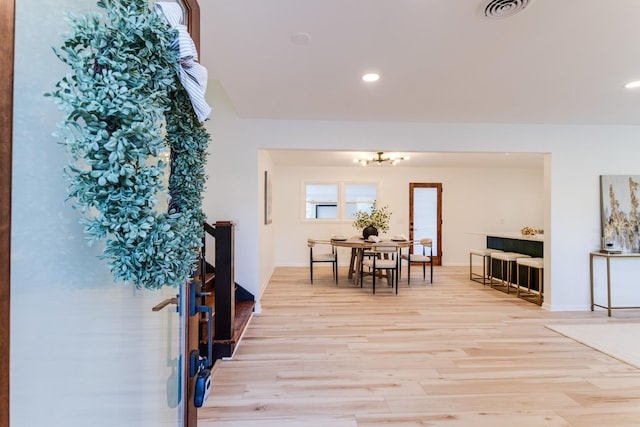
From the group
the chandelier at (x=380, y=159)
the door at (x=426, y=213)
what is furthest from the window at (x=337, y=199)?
the chandelier at (x=380, y=159)

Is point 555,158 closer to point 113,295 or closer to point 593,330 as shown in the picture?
point 593,330

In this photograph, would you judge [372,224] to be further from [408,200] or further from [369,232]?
[408,200]

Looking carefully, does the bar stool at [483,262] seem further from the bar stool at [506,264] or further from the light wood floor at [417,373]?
the light wood floor at [417,373]

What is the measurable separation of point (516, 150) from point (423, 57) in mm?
2621

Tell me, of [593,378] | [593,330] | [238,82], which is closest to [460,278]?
[593,330]

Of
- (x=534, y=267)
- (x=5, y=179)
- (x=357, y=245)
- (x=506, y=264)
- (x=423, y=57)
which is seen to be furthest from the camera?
(x=506, y=264)

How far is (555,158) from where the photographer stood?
4215mm

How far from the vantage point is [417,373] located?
252 cm

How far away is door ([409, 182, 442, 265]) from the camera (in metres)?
7.82

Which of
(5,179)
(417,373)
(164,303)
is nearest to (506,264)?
(417,373)

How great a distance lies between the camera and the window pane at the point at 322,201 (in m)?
7.72

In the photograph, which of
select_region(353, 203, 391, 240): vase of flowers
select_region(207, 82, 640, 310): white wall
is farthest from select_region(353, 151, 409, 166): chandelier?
select_region(207, 82, 640, 310): white wall

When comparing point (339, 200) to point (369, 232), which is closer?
point (369, 232)

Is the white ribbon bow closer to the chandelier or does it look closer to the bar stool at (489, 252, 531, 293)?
the chandelier
